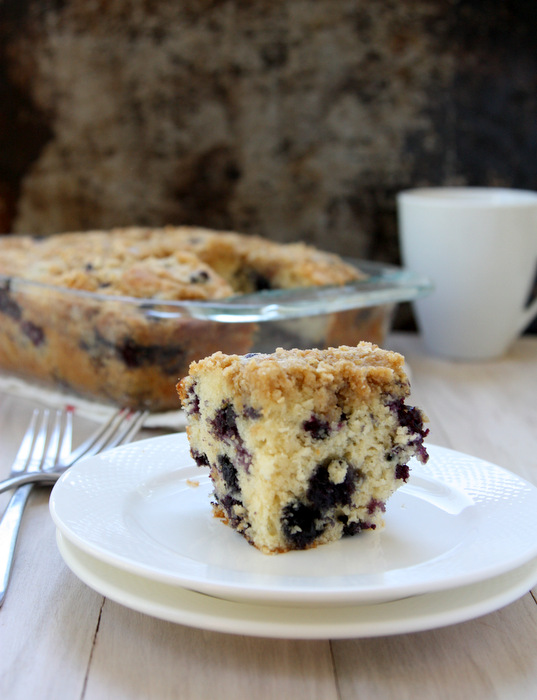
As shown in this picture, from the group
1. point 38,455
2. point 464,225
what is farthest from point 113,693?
point 464,225

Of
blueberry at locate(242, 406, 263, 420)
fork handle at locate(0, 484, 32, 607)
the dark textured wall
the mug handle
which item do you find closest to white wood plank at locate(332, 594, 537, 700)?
blueberry at locate(242, 406, 263, 420)

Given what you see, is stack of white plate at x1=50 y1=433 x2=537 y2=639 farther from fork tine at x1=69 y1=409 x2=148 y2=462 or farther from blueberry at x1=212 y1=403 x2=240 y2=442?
fork tine at x1=69 y1=409 x2=148 y2=462

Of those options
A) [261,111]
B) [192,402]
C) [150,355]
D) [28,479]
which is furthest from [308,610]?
[261,111]

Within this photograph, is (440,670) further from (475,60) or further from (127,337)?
(475,60)

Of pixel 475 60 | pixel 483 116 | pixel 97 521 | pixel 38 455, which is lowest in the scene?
pixel 38 455

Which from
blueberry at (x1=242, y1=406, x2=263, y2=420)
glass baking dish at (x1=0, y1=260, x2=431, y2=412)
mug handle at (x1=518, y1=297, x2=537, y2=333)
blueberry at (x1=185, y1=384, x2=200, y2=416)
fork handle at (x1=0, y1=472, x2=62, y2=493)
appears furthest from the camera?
mug handle at (x1=518, y1=297, x2=537, y2=333)

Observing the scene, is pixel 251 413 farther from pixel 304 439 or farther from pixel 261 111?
pixel 261 111
